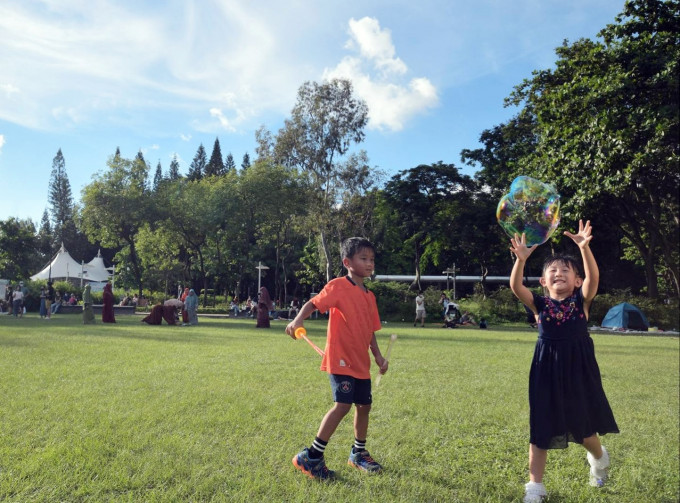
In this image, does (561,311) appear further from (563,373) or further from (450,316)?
(450,316)

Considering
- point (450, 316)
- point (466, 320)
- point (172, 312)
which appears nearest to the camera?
point (172, 312)

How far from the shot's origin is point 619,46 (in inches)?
746

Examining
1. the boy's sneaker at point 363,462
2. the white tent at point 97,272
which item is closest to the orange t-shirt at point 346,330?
the boy's sneaker at point 363,462

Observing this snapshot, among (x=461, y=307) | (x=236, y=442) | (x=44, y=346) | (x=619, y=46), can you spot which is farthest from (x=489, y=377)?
(x=461, y=307)

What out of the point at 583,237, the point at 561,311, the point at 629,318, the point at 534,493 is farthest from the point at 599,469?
the point at 629,318

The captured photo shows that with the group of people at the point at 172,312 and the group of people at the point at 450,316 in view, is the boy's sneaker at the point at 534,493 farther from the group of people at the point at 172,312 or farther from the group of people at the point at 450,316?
the group of people at the point at 450,316

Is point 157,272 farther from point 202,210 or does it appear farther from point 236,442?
point 236,442

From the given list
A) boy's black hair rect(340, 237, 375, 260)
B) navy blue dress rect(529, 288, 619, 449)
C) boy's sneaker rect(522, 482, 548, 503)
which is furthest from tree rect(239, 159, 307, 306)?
boy's sneaker rect(522, 482, 548, 503)

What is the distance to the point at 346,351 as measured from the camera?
4.25 metres

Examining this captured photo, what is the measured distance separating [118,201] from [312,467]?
4297 cm

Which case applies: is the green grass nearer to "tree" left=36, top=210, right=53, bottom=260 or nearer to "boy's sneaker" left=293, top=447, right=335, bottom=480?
"boy's sneaker" left=293, top=447, right=335, bottom=480

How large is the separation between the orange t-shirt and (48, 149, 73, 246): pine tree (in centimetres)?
9173

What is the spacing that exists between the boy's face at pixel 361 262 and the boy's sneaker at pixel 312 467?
1.46 meters

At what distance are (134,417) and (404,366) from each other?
6146mm
